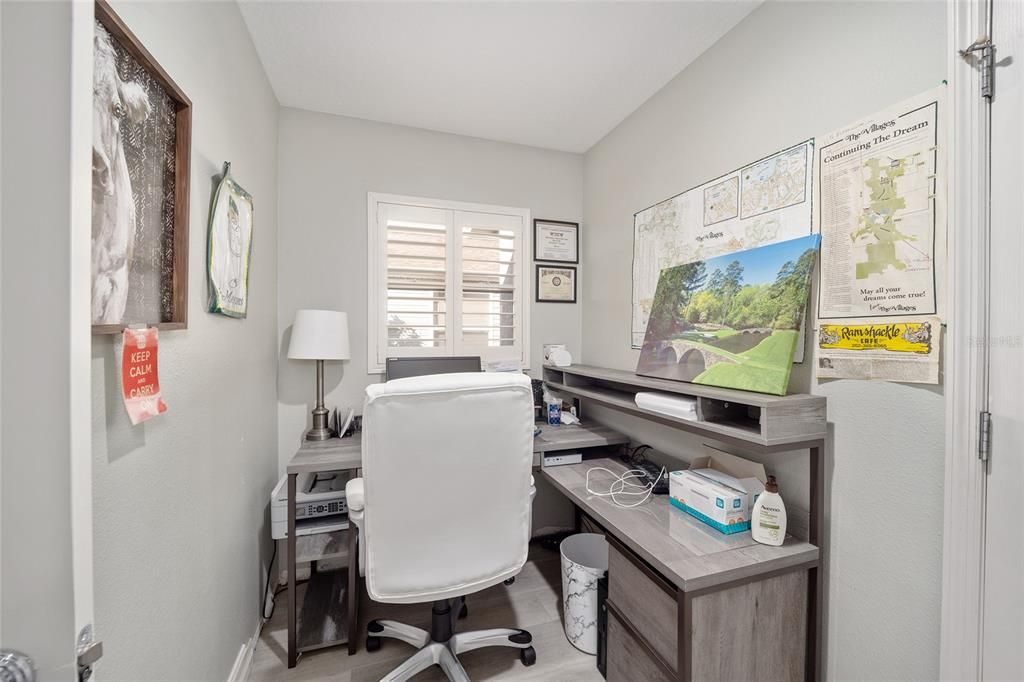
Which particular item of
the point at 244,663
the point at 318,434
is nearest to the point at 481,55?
the point at 318,434

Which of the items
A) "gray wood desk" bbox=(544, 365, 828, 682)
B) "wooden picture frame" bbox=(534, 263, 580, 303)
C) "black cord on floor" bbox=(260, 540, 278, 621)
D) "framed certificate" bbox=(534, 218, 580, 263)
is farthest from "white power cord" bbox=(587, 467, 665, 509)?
"black cord on floor" bbox=(260, 540, 278, 621)

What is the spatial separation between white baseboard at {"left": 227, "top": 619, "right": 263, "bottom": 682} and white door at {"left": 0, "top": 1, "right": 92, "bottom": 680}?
1438 mm

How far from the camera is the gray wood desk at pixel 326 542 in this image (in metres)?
1.62

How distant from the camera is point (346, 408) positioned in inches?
89.4

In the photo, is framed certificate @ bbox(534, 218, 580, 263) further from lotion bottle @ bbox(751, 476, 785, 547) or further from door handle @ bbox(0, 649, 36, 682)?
door handle @ bbox(0, 649, 36, 682)

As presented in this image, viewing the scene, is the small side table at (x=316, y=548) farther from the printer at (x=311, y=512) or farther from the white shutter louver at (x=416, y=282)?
the white shutter louver at (x=416, y=282)

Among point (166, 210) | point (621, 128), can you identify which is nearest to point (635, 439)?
point (621, 128)

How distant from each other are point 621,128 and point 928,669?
2.55m

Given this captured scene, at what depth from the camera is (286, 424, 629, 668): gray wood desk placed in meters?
1.62

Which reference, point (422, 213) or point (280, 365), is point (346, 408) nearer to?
point (280, 365)

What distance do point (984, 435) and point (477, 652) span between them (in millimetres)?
1856

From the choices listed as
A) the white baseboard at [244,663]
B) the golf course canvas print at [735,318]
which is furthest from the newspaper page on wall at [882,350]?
the white baseboard at [244,663]

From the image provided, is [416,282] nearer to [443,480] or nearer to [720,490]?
[443,480]

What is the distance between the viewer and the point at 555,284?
2713mm
